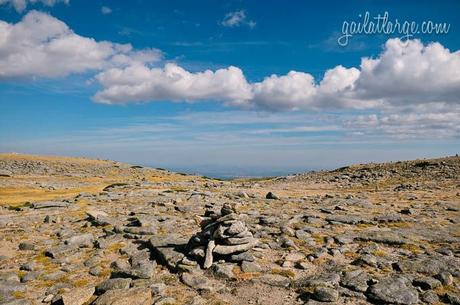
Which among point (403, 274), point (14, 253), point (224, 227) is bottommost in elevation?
point (14, 253)

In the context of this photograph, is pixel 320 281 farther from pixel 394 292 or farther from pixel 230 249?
pixel 230 249

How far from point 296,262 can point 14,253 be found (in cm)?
1730

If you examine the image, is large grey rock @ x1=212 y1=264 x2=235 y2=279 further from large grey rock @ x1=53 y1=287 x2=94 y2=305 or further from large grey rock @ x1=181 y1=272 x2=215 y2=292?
large grey rock @ x1=53 y1=287 x2=94 y2=305

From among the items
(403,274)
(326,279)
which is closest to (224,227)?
(326,279)

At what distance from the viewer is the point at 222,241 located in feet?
62.9

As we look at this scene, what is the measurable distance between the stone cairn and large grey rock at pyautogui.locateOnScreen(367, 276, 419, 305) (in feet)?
22.0

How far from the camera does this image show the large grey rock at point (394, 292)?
13.7m

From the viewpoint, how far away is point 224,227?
19344 millimetres

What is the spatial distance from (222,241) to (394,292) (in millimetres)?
8559

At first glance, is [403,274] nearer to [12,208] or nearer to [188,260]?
[188,260]

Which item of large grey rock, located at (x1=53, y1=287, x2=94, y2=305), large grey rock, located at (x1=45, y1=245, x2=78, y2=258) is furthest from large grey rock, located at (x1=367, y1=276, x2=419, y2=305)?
large grey rock, located at (x1=45, y1=245, x2=78, y2=258)

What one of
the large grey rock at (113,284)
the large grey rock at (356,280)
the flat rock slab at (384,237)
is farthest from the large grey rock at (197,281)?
the flat rock slab at (384,237)

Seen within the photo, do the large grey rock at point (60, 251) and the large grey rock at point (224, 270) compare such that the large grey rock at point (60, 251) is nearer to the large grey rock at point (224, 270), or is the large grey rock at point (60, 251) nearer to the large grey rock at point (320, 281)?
the large grey rock at point (224, 270)

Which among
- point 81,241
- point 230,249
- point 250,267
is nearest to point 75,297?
point 230,249
